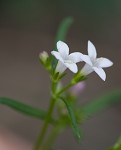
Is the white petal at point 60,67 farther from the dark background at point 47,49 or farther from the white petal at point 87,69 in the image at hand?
the dark background at point 47,49

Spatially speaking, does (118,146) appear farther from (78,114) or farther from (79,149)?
(79,149)

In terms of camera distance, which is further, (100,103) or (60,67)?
(100,103)

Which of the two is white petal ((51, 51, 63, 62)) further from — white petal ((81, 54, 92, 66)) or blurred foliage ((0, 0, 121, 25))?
blurred foliage ((0, 0, 121, 25))

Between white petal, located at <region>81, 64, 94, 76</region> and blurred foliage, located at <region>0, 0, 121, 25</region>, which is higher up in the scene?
blurred foliage, located at <region>0, 0, 121, 25</region>

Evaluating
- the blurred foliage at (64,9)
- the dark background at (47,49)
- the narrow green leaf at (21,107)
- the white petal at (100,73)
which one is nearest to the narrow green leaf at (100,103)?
the narrow green leaf at (21,107)

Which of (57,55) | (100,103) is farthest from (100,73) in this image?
(100,103)

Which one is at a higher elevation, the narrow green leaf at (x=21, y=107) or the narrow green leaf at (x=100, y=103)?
the narrow green leaf at (x=100, y=103)

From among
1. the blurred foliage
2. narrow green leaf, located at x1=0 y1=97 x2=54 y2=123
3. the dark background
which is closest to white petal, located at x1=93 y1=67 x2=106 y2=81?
narrow green leaf, located at x1=0 y1=97 x2=54 y2=123

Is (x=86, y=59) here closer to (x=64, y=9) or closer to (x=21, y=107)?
(x=21, y=107)
